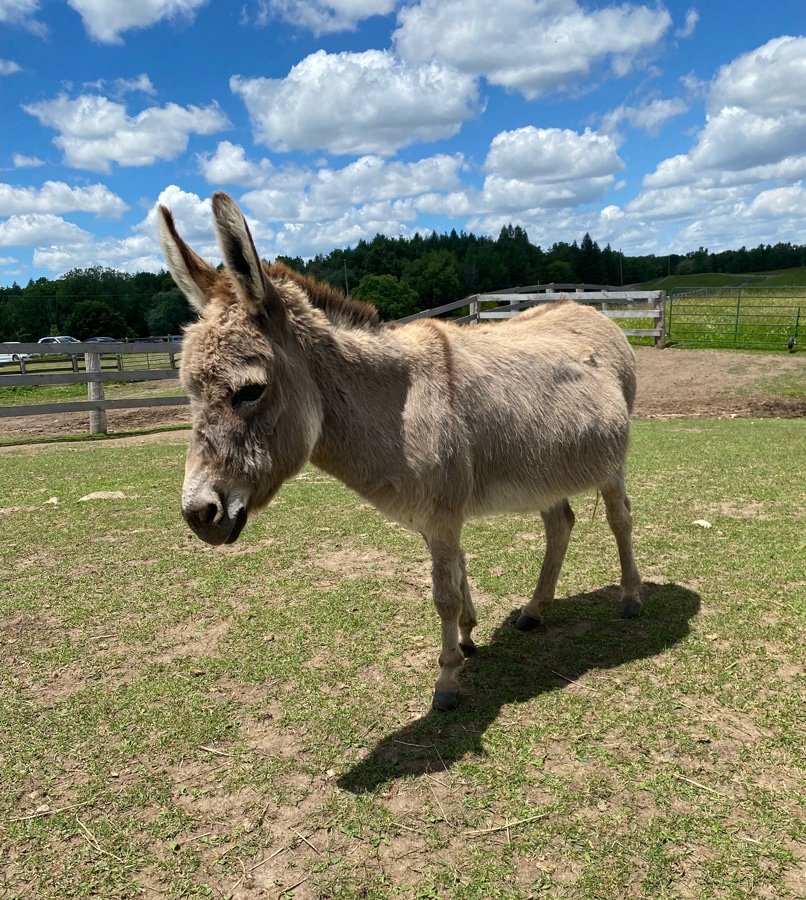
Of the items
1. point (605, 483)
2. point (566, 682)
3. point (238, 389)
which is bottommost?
point (566, 682)

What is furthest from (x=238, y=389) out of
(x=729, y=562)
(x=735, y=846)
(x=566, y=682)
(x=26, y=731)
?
(x=729, y=562)

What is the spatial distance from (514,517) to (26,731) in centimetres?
508

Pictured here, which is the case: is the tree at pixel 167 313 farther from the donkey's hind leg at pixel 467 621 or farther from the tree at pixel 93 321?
the donkey's hind leg at pixel 467 621

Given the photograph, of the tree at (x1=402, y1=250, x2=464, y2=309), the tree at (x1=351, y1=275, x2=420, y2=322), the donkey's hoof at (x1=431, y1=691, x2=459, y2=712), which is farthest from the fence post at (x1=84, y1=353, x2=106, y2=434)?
the tree at (x1=402, y1=250, x2=464, y2=309)

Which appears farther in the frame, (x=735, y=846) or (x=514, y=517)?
(x=514, y=517)

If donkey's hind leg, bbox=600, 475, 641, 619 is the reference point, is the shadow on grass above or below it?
below

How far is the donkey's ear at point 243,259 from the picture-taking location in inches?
100

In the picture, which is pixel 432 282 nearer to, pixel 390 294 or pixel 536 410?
pixel 390 294

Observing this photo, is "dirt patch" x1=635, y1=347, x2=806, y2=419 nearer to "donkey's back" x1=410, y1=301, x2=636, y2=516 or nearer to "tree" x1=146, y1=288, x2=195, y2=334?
"donkey's back" x1=410, y1=301, x2=636, y2=516

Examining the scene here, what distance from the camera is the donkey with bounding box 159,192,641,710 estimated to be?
8.84 ft

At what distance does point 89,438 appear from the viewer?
13977 millimetres

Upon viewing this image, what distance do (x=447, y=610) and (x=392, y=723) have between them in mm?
693

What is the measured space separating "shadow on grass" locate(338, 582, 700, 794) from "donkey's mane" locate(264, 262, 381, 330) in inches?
91.5

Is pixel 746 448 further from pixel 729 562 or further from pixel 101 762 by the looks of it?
pixel 101 762
